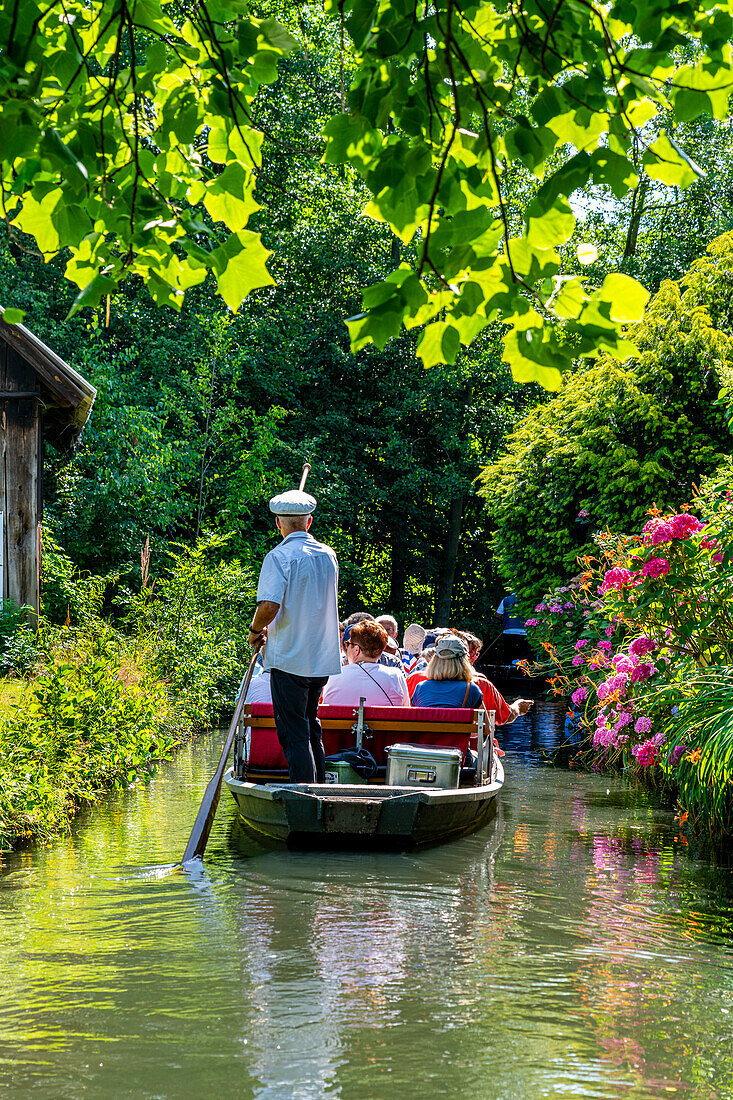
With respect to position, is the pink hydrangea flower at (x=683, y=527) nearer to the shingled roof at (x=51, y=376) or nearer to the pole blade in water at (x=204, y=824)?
the pole blade in water at (x=204, y=824)

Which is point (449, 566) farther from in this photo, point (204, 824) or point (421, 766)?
point (204, 824)

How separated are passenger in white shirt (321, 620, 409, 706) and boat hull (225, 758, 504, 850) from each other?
107 cm

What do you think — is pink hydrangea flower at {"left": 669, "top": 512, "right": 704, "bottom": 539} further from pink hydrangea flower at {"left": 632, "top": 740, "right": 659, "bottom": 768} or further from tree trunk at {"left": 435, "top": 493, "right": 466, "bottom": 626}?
tree trunk at {"left": 435, "top": 493, "right": 466, "bottom": 626}

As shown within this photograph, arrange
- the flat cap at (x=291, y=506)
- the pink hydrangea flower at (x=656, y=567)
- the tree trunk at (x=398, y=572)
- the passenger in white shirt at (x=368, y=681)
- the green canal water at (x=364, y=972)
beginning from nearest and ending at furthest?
the green canal water at (x=364, y=972) < the flat cap at (x=291, y=506) < the passenger in white shirt at (x=368, y=681) < the pink hydrangea flower at (x=656, y=567) < the tree trunk at (x=398, y=572)

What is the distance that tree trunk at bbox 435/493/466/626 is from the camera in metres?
31.5

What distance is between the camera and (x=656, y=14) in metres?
3.17

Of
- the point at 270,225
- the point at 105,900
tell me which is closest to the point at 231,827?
the point at 105,900

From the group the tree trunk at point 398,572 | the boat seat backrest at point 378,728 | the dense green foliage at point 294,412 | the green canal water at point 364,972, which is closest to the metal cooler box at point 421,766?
the boat seat backrest at point 378,728

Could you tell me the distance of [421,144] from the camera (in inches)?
133

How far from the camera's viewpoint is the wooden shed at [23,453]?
12789 millimetres

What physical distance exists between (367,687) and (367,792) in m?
1.19

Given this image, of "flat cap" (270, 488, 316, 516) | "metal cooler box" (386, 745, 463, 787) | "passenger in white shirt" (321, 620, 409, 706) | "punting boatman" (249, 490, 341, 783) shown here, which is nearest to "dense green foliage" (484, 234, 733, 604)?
"passenger in white shirt" (321, 620, 409, 706)

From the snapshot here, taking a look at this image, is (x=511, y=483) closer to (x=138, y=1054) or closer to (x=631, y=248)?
(x=138, y=1054)

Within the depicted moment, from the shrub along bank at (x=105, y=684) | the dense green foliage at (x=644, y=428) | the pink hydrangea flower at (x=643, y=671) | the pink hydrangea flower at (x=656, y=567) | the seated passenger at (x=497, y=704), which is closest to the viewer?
the shrub along bank at (x=105, y=684)
